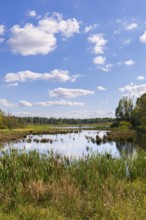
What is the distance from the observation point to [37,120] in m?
199

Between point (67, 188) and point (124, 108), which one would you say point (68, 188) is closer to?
point (67, 188)

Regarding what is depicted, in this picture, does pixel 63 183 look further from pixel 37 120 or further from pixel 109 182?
pixel 37 120

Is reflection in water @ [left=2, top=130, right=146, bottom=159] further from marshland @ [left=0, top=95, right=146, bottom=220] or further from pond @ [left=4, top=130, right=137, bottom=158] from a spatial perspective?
marshland @ [left=0, top=95, right=146, bottom=220]

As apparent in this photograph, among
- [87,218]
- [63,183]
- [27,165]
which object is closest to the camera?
[87,218]

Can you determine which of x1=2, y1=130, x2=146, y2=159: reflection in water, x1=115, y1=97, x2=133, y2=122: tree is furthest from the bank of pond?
x1=115, y1=97, x2=133, y2=122: tree

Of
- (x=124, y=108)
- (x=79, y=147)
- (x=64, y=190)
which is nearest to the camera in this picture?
(x=64, y=190)

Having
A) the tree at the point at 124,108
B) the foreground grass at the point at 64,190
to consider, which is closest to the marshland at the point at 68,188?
the foreground grass at the point at 64,190

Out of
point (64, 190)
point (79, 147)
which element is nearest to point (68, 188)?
point (64, 190)

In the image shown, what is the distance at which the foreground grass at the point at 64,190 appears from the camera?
7.67 metres

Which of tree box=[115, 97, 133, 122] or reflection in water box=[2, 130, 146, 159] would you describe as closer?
reflection in water box=[2, 130, 146, 159]

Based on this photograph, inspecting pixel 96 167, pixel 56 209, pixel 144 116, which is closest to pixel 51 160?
pixel 96 167

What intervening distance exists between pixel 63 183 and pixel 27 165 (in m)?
2.78

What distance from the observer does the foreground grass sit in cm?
767

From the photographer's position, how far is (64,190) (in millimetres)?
9016
